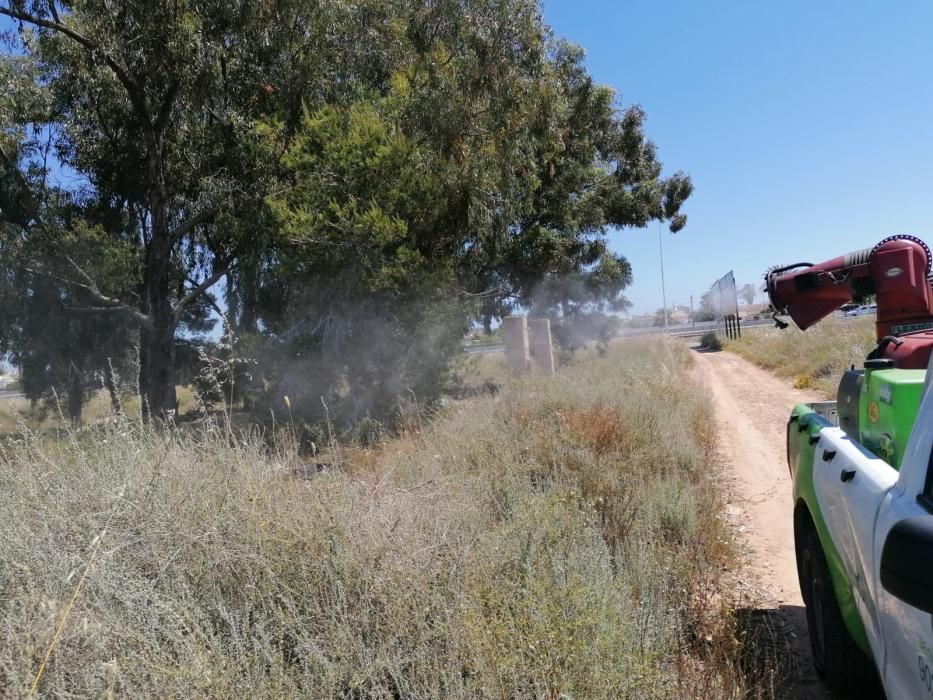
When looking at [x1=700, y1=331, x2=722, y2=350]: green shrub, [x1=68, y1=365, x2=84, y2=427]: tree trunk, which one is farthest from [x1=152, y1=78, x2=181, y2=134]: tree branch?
[x1=700, y1=331, x2=722, y2=350]: green shrub

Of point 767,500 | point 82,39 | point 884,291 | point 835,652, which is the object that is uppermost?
point 82,39

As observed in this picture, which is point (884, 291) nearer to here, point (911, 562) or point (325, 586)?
point (911, 562)

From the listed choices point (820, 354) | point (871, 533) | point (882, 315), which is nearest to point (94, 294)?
point (882, 315)

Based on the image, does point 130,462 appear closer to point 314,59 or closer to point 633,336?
point 314,59

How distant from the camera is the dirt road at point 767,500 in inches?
153

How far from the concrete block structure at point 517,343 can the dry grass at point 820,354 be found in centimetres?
573

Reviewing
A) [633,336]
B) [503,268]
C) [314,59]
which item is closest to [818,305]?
[314,59]

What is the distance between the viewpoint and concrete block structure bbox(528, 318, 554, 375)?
634 inches

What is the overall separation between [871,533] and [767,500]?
471 cm

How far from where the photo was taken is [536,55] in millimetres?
11500

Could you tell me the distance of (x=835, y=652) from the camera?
2.97 meters

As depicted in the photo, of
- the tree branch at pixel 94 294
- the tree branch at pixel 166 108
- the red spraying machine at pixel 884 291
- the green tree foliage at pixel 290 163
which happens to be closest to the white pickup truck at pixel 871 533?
the red spraying machine at pixel 884 291

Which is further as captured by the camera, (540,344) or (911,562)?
(540,344)

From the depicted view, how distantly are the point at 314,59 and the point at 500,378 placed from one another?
9.04 metres
